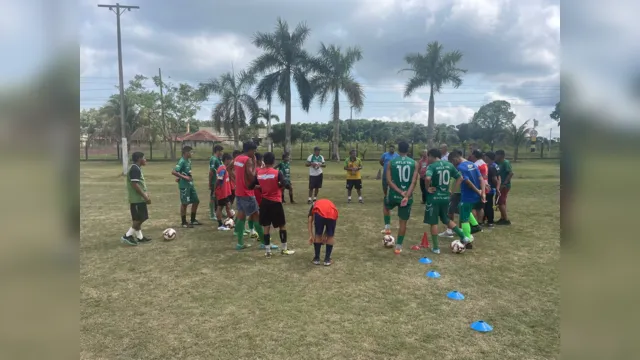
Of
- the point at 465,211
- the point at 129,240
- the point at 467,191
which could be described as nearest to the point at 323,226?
the point at 465,211

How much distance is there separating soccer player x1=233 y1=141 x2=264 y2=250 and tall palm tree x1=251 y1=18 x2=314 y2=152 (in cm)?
2237

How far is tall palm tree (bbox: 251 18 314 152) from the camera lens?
29.6 m

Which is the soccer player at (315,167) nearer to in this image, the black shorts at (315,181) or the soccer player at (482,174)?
the black shorts at (315,181)

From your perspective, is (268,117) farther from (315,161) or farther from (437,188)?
(437,188)

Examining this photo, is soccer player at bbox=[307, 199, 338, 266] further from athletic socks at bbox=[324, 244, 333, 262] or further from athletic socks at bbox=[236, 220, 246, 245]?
athletic socks at bbox=[236, 220, 246, 245]

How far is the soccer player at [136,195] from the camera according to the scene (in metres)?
7.45

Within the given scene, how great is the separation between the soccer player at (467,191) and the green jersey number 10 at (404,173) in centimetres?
128

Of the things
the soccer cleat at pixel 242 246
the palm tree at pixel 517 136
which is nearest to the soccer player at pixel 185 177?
the soccer cleat at pixel 242 246

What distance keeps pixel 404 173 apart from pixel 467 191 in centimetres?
149

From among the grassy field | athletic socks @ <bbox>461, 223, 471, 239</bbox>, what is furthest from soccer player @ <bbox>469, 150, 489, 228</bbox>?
athletic socks @ <bbox>461, 223, 471, 239</bbox>

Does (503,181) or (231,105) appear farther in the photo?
→ (231,105)

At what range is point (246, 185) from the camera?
23.0 feet
